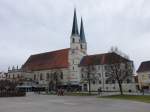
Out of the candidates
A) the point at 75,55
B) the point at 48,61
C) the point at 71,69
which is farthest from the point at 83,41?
the point at 48,61

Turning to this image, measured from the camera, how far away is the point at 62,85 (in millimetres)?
100188

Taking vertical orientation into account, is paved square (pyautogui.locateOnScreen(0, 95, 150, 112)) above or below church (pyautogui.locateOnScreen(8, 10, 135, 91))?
below

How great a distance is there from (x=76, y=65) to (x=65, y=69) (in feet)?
14.9

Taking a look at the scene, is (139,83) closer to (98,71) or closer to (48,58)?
(98,71)

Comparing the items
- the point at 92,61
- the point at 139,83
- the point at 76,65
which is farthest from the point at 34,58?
the point at 139,83

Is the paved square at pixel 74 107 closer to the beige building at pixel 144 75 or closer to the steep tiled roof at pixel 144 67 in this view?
the beige building at pixel 144 75

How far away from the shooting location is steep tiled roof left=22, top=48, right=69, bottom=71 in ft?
347

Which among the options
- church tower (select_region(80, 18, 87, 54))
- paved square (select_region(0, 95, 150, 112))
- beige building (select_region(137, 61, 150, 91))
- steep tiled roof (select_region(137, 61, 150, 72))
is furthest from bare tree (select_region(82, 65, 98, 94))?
paved square (select_region(0, 95, 150, 112))

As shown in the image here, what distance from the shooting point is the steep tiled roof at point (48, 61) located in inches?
4168

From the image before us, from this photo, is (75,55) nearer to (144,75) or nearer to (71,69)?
(71,69)

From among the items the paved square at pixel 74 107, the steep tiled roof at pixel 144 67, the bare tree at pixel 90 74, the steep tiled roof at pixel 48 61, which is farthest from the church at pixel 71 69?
the paved square at pixel 74 107

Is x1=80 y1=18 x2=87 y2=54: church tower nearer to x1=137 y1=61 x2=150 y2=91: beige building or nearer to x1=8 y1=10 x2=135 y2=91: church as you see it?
x1=8 y1=10 x2=135 y2=91: church

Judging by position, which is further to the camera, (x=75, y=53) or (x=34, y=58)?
(x=34, y=58)

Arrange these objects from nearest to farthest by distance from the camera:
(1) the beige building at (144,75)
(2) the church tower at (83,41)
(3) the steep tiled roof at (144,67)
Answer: (1) the beige building at (144,75) → (3) the steep tiled roof at (144,67) → (2) the church tower at (83,41)
